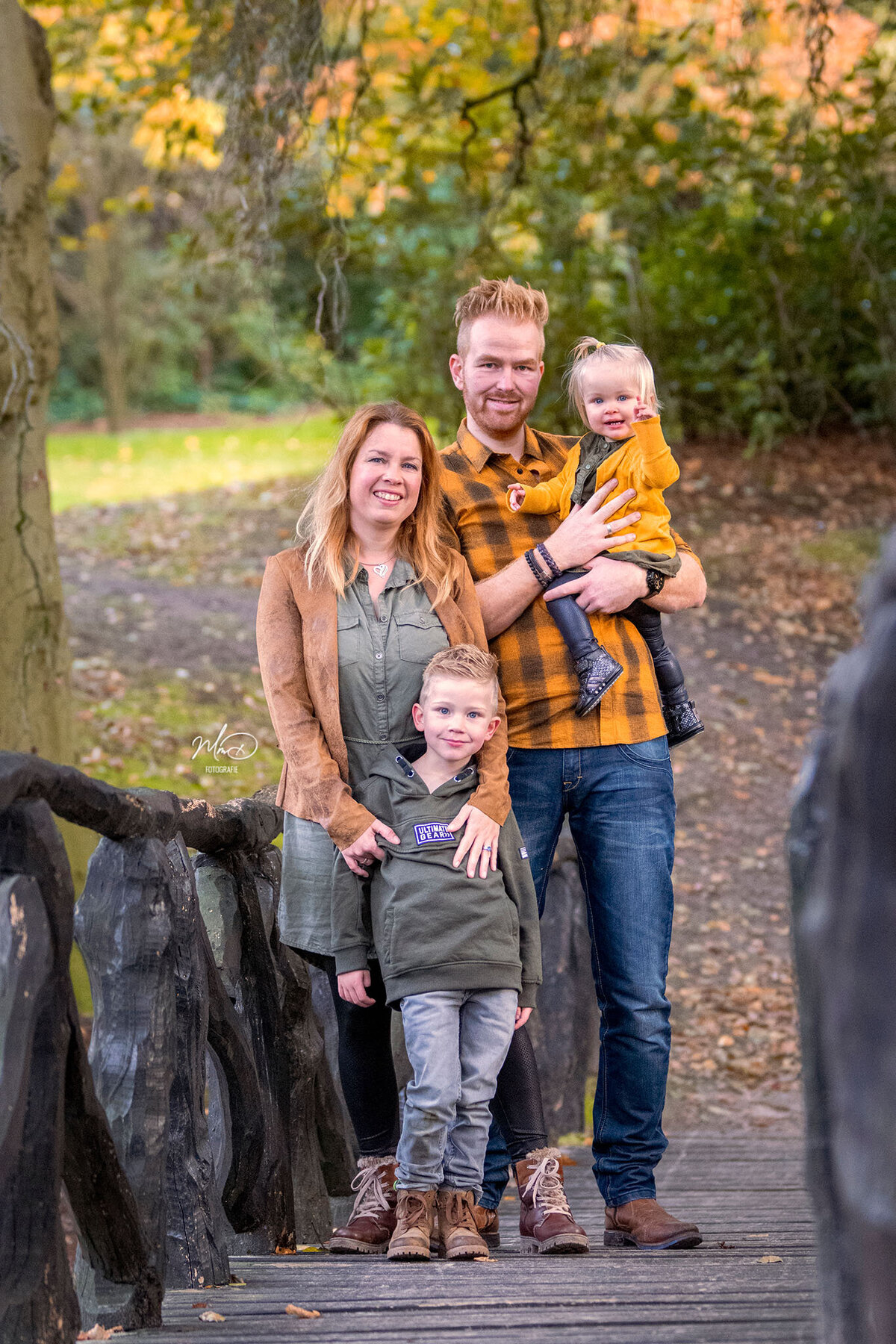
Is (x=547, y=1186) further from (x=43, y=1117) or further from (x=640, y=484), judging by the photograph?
(x=640, y=484)

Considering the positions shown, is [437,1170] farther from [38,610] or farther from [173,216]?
[173,216]

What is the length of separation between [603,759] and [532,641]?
0.31 m

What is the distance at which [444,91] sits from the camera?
9008 millimetres

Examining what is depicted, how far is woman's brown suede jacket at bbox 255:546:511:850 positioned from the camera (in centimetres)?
275

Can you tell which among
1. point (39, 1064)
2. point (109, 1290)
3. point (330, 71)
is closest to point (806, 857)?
point (39, 1064)

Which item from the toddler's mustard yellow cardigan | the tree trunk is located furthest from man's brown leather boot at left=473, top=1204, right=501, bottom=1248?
the tree trunk

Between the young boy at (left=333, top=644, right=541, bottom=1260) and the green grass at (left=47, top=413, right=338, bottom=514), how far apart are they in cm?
1022

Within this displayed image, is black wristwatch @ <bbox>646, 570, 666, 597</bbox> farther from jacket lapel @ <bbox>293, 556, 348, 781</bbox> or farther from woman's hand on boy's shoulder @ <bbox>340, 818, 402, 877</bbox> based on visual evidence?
woman's hand on boy's shoulder @ <bbox>340, 818, 402, 877</bbox>

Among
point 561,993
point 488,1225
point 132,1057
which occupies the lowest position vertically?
point 561,993

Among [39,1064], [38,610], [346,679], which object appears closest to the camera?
[39,1064]

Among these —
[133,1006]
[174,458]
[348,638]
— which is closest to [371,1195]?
[133,1006]

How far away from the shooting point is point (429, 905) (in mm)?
2680

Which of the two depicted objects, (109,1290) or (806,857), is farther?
(109,1290)

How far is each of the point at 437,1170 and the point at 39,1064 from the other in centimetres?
102
